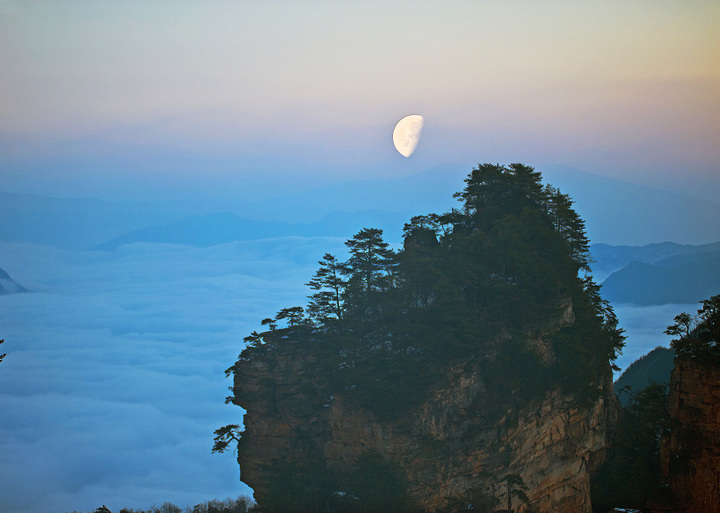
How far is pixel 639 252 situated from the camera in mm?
169750

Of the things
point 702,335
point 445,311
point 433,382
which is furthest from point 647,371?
point 433,382

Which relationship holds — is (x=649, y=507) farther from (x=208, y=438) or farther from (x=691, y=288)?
(x=208, y=438)

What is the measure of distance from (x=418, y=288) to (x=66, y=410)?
183 metres

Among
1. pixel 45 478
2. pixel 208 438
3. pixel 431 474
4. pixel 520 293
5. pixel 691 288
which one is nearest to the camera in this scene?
pixel 431 474

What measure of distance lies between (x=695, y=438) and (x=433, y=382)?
49.2 ft

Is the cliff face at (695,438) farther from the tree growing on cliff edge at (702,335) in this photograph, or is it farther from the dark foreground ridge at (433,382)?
the dark foreground ridge at (433,382)

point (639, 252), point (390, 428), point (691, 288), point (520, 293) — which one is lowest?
point (390, 428)

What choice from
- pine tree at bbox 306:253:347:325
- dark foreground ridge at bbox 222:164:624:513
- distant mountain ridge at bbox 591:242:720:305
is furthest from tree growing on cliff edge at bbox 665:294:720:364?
distant mountain ridge at bbox 591:242:720:305

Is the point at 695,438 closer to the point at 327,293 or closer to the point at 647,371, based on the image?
the point at 327,293

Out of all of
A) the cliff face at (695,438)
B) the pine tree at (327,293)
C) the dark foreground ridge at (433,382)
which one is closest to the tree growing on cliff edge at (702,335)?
the cliff face at (695,438)

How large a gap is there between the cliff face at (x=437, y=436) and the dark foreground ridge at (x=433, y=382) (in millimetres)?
81

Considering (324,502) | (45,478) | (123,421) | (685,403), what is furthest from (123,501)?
(685,403)

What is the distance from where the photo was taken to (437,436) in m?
Result: 34.6

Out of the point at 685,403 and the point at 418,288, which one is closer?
the point at 685,403
